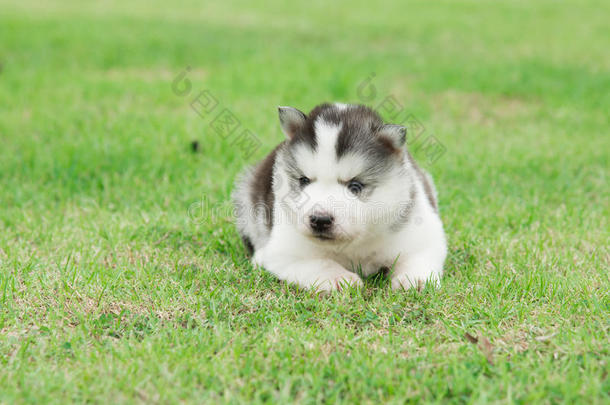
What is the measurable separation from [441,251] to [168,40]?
9022mm

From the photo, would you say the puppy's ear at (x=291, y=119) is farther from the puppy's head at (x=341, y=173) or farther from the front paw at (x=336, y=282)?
the front paw at (x=336, y=282)

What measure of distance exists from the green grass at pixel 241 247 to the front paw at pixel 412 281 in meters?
0.09

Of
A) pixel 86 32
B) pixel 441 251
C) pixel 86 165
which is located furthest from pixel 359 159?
pixel 86 32

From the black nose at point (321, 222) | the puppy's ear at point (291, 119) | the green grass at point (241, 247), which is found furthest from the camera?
the puppy's ear at point (291, 119)

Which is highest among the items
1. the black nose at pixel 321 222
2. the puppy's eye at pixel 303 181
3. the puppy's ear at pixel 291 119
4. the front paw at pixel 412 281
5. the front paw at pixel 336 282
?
the puppy's ear at pixel 291 119

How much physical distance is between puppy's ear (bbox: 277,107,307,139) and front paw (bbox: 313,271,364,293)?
951 millimetres

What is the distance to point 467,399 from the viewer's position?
3.01 metres

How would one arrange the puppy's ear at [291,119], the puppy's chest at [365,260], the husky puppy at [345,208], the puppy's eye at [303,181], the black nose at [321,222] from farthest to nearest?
the puppy's chest at [365,260] → the puppy's ear at [291,119] → the puppy's eye at [303,181] → the husky puppy at [345,208] → the black nose at [321,222]

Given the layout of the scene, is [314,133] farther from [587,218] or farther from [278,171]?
[587,218]

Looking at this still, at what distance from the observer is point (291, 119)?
4332 mm

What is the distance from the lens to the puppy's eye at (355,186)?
4.04 m

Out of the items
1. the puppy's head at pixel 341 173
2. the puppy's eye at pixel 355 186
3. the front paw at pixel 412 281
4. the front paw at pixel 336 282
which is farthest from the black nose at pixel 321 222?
the front paw at pixel 412 281

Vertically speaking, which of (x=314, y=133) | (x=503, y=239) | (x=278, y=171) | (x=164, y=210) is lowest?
(x=164, y=210)

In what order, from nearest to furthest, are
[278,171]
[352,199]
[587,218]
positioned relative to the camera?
[352,199] < [278,171] < [587,218]
